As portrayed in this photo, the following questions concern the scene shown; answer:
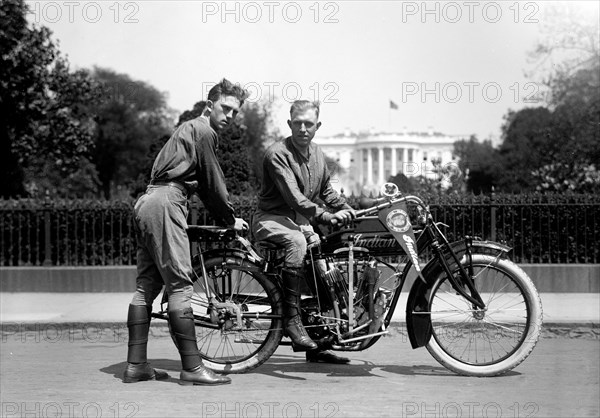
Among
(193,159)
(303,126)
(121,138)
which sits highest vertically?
(121,138)

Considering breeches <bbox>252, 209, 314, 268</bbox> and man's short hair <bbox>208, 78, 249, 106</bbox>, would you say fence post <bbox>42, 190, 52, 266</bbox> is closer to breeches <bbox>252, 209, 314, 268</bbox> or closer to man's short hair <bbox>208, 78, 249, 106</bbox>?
breeches <bbox>252, 209, 314, 268</bbox>

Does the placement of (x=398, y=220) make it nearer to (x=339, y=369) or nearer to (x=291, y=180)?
(x=291, y=180)

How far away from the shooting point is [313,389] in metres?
5.73

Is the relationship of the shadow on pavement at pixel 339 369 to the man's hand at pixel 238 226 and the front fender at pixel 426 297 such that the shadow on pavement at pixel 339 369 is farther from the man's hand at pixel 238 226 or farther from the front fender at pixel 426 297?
the man's hand at pixel 238 226

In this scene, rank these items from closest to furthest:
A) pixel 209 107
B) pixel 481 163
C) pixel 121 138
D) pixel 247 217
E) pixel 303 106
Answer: pixel 209 107, pixel 303 106, pixel 247 217, pixel 121 138, pixel 481 163

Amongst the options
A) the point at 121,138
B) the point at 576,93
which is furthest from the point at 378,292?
the point at 121,138

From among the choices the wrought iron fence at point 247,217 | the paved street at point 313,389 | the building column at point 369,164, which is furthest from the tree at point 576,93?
the building column at point 369,164

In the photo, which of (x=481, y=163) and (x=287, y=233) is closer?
(x=287, y=233)

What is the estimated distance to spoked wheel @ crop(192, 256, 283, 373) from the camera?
20.7 ft

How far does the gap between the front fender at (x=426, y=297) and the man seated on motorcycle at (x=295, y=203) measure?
0.66 m

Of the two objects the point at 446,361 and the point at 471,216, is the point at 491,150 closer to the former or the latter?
the point at 471,216

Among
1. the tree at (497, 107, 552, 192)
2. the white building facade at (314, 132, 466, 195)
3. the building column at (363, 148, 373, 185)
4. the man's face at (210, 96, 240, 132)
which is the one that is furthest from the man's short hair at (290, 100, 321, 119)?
the building column at (363, 148, 373, 185)

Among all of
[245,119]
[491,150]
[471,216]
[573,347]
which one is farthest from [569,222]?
[491,150]

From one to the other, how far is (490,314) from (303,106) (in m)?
1.91
